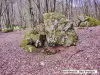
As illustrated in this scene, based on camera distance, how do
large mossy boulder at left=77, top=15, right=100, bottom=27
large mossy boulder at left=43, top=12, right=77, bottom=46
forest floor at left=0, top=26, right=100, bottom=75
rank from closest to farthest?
forest floor at left=0, top=26, right=100, bottom=75 < large mossy boulder at left=43, top=12, right=77, bottom=46 < large mossy boulder at left=77, top=15, right=100, bottom=27

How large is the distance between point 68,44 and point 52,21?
2104 mm

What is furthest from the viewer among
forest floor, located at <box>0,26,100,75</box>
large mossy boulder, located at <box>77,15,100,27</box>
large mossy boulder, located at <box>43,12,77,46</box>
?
large mossy boulder, located at <box>77,15,100,27</box>

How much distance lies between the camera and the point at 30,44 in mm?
10414

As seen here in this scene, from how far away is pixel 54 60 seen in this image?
8258mm

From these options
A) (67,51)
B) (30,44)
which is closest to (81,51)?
(67,51)

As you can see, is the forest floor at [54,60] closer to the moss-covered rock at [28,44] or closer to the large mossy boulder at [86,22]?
the moss-covered rock at [28,44]

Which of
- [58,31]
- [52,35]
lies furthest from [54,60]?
[58,31]

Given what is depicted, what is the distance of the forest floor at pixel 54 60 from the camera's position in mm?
7242

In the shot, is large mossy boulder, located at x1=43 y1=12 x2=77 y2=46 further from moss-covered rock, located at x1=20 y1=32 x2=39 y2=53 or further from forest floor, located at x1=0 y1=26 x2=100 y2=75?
moss-covered rock, located at x1=20 y1=32 x2=39 y2=53

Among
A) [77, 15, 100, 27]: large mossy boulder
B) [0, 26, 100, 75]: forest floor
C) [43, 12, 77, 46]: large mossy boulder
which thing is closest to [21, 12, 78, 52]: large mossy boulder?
[43, 12, 77, 46]: large mossy boulder

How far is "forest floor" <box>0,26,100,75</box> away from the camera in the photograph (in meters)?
7.24

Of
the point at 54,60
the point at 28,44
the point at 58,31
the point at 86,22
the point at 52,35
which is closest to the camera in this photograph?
the point at 54,60

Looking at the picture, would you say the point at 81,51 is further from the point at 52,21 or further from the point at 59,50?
the point at 52,21

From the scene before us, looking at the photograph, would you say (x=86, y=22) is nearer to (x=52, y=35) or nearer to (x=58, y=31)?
(x=58, y=31)
